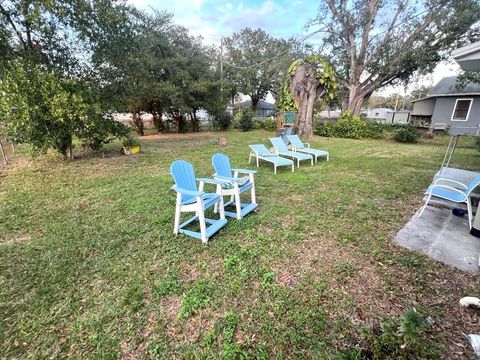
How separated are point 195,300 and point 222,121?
16446 millimetres

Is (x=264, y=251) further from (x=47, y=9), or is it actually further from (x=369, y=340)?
(x=47, y=9)

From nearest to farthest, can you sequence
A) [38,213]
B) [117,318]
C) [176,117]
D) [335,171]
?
[117,318] → [38,213] → [335,171] → [176,117]

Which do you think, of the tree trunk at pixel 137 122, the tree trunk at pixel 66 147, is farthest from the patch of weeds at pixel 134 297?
the tree trunk at pixel 137 122

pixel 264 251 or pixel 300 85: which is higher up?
pixel 300 85

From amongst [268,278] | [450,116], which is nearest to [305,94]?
[268,278]

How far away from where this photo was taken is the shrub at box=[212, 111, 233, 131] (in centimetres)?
1716

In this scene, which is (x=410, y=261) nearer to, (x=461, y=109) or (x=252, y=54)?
(x=461, y=109)

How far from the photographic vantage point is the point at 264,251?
8.82ft

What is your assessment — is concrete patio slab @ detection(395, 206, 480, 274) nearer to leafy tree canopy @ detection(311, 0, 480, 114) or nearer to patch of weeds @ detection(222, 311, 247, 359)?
patch of weeds @ detection(222, 311, 247, 359)

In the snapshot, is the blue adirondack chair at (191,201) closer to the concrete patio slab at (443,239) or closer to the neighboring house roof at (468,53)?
the concrete patio slab at (443,239)

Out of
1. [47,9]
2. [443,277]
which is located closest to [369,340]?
[443,277]

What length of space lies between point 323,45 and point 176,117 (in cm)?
1235

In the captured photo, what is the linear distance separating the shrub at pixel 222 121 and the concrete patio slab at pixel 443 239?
15254 mm

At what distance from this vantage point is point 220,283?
220 centimetres
